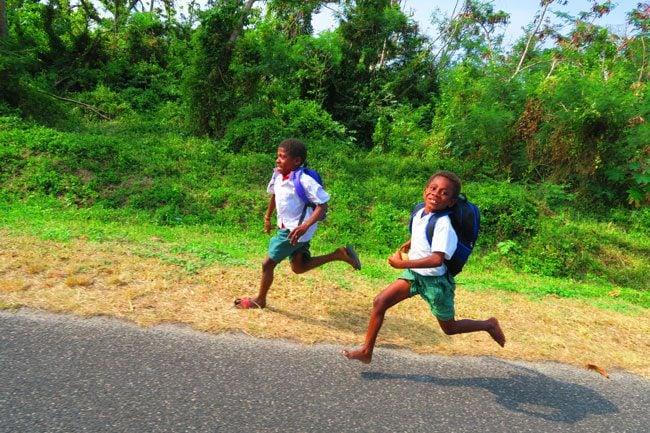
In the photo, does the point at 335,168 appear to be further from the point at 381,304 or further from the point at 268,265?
the point at 381,304

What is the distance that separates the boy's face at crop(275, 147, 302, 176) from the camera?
3838 mm

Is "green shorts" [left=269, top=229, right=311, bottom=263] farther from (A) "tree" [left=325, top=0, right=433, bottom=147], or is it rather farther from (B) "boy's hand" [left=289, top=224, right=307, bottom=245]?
(A) "tree" [left=325, top=0, right=433, bottom=147]

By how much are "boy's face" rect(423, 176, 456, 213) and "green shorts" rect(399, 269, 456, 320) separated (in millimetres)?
512

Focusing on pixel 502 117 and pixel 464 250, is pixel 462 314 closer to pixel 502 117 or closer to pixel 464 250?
pixel 464 250

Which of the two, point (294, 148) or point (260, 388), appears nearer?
point (260, 388)

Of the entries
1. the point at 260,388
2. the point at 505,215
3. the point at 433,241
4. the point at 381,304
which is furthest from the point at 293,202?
the point at 505,215

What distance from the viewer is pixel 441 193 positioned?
3.02 m

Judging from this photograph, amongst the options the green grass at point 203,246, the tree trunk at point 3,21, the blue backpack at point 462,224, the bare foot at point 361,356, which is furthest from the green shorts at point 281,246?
the tree trunk at point 3,21

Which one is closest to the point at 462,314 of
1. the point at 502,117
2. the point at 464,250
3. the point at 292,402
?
the point at 464,250

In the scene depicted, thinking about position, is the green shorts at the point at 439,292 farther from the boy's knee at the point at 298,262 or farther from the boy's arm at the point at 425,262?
the boy's knee at the point at 298,262

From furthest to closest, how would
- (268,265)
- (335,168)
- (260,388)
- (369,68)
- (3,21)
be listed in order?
(369,68), (3,21), (335,168), (268,265), (260,388)

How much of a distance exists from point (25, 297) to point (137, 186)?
14.4 feet

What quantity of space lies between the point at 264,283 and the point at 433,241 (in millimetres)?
1666

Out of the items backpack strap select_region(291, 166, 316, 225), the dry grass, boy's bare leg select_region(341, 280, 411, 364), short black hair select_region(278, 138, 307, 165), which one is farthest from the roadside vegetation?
short black hair select_region(278, 138, 307, 165)
